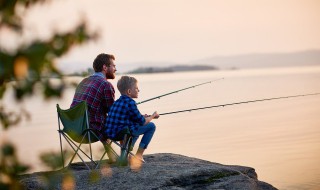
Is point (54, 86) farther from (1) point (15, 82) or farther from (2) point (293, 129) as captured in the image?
(2) point (293, 129)

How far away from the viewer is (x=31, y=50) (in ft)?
4.14

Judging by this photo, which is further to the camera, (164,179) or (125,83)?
(125,83)

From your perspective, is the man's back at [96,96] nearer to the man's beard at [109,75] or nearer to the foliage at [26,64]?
the man's beard at [109,75]

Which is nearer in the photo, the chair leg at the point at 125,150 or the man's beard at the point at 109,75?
the chair leg at the point at 125,150

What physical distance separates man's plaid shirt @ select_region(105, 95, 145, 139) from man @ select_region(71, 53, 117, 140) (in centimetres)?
22

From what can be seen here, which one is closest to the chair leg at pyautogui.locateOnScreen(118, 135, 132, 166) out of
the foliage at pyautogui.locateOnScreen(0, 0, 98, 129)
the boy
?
the boy

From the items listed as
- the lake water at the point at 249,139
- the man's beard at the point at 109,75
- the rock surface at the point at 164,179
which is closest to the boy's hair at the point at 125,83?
the man's beard at the point at 109,75

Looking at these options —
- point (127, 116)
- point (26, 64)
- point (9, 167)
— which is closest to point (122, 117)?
point (127, 116)

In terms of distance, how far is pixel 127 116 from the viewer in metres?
5.94

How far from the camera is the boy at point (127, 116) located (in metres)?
5.88

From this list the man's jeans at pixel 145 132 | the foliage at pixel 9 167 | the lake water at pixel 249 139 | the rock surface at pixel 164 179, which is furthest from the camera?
the lake water at pixel 249 139

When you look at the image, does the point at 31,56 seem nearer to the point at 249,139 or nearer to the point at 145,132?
the point at 145,132

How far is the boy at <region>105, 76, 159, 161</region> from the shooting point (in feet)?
19.3

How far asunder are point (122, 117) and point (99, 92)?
0.47 metres
